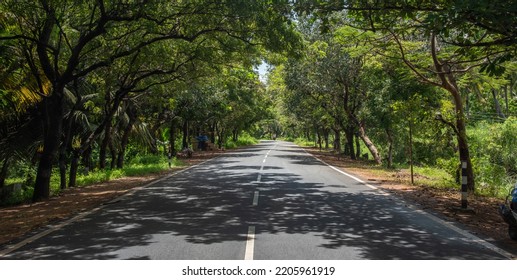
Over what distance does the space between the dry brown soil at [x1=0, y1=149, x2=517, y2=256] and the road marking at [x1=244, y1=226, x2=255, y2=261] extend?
11.9 feet

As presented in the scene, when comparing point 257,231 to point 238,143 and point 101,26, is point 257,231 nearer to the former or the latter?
point 101,26

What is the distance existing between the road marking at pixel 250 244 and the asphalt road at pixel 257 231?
1cm

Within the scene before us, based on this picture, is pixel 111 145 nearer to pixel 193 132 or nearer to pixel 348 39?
pixel 348 39

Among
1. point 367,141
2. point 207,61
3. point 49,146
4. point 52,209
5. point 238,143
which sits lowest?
point 52,209

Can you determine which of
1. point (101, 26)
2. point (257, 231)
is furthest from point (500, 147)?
point (101, 26)

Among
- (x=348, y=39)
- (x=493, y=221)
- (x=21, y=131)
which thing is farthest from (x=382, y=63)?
(x=21, y=131)

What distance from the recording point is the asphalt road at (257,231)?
222 inches

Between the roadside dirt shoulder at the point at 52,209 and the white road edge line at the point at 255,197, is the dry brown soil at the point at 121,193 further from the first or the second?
the white road edge line at the point at 255,197

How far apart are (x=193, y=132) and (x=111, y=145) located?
2809cm

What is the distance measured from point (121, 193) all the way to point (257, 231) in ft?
20.8

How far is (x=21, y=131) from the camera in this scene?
1312 centimetres

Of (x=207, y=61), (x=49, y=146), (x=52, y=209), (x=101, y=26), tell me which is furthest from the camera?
(x=207, y=61)

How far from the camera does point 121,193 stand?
1189cm

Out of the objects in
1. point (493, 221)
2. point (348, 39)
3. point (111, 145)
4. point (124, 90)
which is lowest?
point (493, 221)
